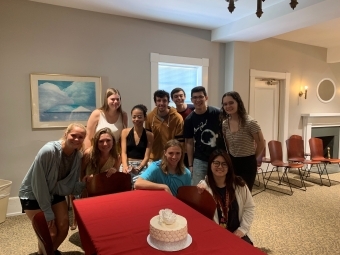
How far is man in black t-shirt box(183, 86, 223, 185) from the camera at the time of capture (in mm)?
2635

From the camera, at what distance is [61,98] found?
3480mm

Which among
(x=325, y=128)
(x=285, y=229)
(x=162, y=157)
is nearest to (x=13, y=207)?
(x=162, y=157)

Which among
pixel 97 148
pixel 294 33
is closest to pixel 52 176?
pixel 97 148

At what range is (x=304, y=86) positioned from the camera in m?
5.79

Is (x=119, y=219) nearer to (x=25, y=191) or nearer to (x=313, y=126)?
(x=25, y=191)

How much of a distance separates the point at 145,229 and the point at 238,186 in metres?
0.77

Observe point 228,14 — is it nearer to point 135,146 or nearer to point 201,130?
point 201,130

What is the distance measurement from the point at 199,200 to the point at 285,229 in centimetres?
174

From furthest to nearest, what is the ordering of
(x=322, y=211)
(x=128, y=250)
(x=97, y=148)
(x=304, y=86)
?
(x=304, y=86) < (x=322, y=211) < (x=97, y=148) < (x=128, y=250)

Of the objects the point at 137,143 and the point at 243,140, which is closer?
the point at 243,140

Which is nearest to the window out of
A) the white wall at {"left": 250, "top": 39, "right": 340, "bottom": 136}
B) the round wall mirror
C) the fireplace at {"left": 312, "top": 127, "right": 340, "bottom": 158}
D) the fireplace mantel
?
the white wall at {"left": 250, "top": 39, "right": 340, "bottom": 136}

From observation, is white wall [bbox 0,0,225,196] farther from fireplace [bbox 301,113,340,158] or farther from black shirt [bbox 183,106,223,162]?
fireplace [bbox 301,113,340,158]

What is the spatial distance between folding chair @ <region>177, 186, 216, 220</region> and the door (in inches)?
148

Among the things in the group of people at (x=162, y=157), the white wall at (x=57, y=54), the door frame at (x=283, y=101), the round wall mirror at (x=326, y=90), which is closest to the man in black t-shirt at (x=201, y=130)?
the group of people at (x=162, y=157)
